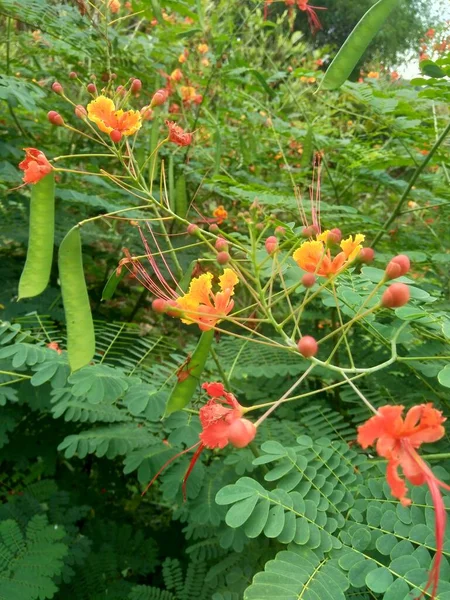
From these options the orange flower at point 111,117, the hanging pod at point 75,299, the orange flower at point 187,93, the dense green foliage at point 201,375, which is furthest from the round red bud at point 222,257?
the orange flower at point 187,93

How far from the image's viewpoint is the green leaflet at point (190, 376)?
3.16 feet

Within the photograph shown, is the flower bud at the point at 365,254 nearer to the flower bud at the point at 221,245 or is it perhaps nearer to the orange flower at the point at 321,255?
the orange flower at the point at 321,255

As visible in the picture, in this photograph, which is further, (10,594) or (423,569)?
(10,594)

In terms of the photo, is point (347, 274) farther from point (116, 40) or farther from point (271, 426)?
point (116, 40)

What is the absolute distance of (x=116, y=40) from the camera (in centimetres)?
222

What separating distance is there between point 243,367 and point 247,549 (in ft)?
1.66

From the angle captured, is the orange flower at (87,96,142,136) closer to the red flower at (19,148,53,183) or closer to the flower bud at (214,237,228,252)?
the red flower at (19,148,53,183)

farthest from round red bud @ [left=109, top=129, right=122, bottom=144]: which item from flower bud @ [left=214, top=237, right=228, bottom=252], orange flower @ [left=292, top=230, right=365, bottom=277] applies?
orange flower @ [left=292, top=230, right=365, bottom=277]

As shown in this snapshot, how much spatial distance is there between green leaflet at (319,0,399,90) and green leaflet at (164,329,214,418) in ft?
1.89

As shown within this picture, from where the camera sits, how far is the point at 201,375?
1.54 m

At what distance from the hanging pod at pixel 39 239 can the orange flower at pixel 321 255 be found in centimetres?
50

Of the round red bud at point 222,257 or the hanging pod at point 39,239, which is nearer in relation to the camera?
the round red bud at point 222,257

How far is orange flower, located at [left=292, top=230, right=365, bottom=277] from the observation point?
0.94m

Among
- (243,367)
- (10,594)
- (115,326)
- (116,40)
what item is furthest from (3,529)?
(116,40)
